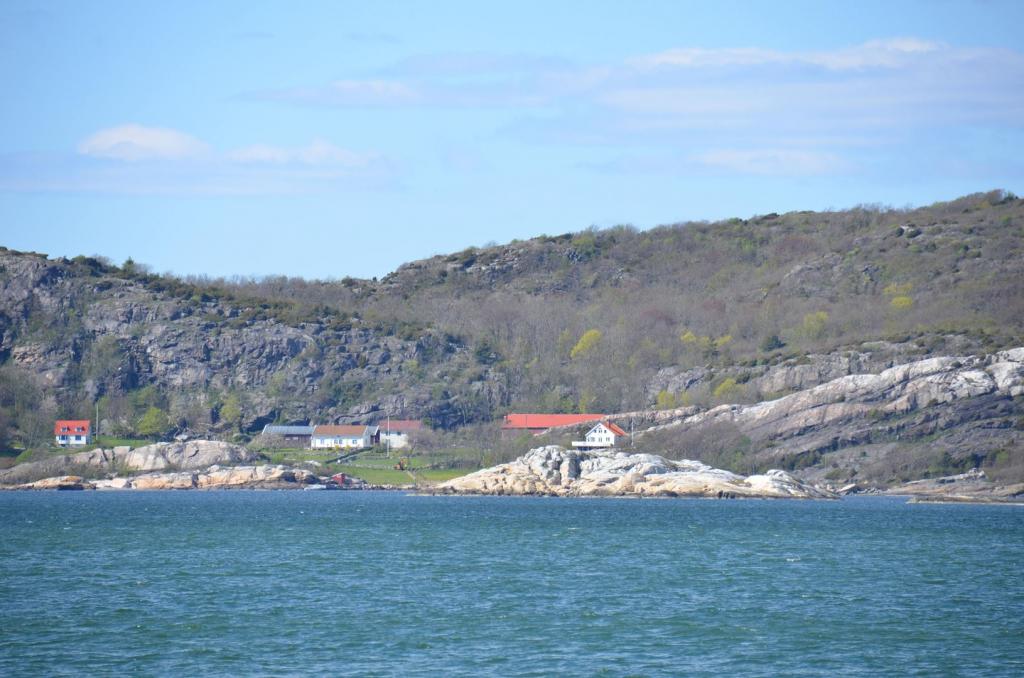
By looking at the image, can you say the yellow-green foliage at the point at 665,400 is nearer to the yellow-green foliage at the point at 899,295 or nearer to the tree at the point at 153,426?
the yellow-green foliage at the point at 899,295

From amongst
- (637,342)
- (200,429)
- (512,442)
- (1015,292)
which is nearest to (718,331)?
(637,342)

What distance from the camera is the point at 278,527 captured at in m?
63.5

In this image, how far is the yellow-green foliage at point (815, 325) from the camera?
137m

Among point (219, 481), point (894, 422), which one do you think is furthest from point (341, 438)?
point (894, 422)

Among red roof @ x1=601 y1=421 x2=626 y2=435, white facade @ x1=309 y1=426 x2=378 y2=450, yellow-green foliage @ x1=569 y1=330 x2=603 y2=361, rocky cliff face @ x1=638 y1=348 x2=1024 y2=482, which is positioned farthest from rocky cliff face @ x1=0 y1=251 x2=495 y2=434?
rocky cliff face @ x1=638 y1=348 x2=1024 y2=482

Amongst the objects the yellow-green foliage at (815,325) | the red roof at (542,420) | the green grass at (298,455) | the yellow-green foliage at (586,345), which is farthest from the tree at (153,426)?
the yellow-green foliage at (815,325)

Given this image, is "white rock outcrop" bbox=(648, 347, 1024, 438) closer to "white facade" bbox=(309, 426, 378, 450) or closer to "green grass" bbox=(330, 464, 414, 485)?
"green grass" bbox=(330, 464, 414, 485)

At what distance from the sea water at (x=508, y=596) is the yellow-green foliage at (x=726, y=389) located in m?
47.9

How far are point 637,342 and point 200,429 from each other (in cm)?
5245

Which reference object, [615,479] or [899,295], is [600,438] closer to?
[615,479]

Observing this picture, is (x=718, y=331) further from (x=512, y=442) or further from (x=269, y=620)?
(x=269, y=620)

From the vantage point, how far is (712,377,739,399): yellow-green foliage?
11728 centimetres

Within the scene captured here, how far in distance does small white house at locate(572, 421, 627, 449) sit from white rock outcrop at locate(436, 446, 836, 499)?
33.7ft

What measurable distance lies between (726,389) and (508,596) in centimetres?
8352
